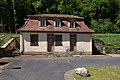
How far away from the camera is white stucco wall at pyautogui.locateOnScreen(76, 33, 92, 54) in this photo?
151 feet

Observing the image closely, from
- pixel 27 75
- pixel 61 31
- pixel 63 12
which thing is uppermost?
pixel 63 12

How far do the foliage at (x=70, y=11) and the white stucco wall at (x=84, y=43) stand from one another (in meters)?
24.3

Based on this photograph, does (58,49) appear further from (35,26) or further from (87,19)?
(87,19)

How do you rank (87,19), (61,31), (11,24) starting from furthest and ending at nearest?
(87,19) < (11,24) < (61,31)

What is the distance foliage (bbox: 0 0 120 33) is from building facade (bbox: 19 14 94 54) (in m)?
22.1

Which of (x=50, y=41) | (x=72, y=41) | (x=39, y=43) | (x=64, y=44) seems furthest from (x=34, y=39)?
(x=72, y=41)

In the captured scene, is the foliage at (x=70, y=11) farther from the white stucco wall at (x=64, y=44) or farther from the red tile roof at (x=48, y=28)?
the white stucco wall at (x=64, y=44)

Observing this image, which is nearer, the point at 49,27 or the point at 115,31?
the point at 49,27

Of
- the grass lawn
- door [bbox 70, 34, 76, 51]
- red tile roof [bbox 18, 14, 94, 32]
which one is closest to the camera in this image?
the grass lawn

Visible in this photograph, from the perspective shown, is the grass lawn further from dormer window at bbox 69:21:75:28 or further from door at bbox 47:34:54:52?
dormer window at bbox 69:21:75:28

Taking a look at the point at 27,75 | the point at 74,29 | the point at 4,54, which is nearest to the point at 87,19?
the point at 74,29

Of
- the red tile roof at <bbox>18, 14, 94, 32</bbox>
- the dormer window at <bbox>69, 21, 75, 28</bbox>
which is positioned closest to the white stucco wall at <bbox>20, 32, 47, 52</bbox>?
the red tile roof at <bbox>18, 14, 94, 32</bbox>

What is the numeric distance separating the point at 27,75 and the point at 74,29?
929 inches

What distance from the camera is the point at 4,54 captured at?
134 ft
